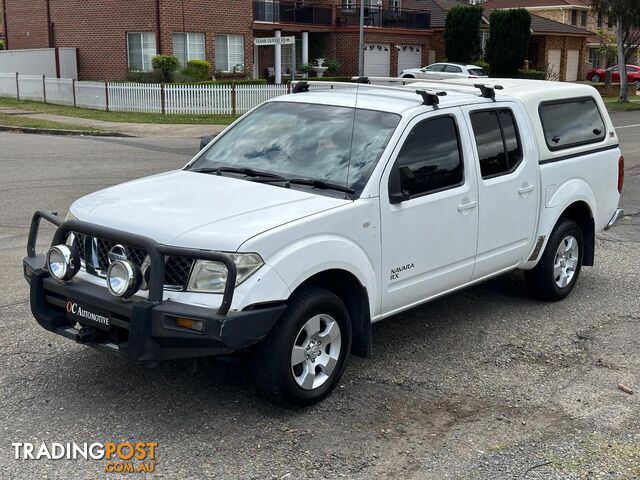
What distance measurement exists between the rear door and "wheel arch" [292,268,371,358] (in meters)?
1.30

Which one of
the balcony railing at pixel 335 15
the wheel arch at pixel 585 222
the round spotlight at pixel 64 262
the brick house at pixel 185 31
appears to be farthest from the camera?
the balcony railing at pixel 335 15

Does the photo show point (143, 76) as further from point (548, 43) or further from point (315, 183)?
point (548, 43)

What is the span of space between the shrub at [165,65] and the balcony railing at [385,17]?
13535mm

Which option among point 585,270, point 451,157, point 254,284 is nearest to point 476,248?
point 451,157

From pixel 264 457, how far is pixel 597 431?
6.22 ft

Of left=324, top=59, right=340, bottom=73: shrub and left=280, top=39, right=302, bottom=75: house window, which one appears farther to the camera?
left=324, top=59, right=340, bottom=73: shrub

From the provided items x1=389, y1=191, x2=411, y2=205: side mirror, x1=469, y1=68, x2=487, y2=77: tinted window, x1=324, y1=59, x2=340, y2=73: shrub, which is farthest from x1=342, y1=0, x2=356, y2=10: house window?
x1=389, y1=191, x2=411, y2=205: side mirror

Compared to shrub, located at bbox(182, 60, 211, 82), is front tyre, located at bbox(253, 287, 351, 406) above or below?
below

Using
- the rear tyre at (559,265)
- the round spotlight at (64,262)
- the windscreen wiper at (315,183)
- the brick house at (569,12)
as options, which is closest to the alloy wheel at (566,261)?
the rear tyre at (559,265)

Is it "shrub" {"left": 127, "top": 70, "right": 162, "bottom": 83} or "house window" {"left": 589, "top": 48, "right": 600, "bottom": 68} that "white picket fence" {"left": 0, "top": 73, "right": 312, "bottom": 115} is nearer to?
"shrub" {"left": 127, "top": 70, "right": 162, "bottom": 83}

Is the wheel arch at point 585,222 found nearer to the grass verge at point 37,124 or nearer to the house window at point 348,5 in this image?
the grass verge at point 37,124

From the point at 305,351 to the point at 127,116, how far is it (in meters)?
21.3

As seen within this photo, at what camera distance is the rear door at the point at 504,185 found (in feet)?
19.2

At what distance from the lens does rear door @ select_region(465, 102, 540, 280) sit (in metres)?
5.86
